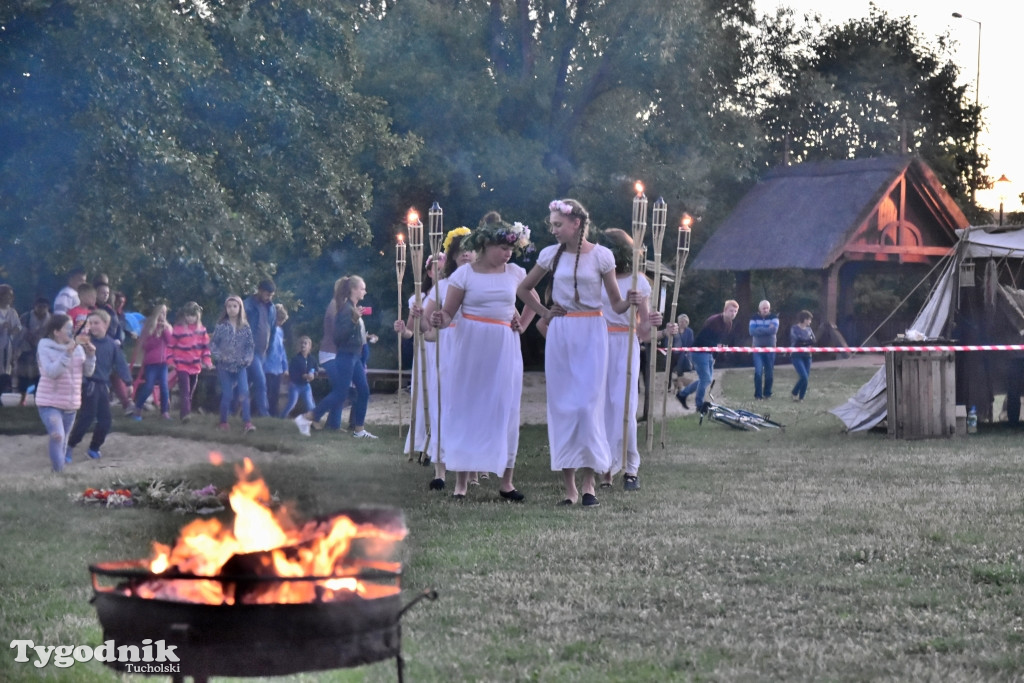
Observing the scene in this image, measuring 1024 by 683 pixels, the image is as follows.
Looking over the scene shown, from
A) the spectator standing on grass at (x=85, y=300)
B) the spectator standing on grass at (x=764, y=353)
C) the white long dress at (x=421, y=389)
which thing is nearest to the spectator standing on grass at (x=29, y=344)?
the spectator standing on grass at (x=85, y=300)

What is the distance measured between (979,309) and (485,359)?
378 inches

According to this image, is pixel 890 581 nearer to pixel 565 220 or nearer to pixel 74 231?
pixel 565 220

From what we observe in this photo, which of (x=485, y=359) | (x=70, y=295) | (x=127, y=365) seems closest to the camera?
(x=485, y=359)

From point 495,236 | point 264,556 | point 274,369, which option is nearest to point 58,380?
point 495,236

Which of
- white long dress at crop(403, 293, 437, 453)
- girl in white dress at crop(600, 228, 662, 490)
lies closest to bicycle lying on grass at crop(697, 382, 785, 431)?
white long dress at crop(403, 293, 437, 453)

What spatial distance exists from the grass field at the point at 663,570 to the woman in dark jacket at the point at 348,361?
4.14 m

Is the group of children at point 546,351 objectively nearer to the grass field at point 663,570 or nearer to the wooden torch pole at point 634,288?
the wooden torch pole at point 634,288

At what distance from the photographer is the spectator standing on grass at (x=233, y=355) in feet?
55.7

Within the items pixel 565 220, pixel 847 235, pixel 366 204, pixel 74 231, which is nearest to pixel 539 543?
pixel 565 220

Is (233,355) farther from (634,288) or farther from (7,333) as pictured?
(634,288)

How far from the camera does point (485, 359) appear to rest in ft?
36.2

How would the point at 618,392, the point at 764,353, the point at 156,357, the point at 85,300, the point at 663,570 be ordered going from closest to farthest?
the point at 663,570 < the point at 618,392 < the point at 85,300 < the point at 156,357 < the point at 764,353

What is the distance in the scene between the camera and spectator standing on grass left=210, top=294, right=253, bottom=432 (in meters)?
17.0

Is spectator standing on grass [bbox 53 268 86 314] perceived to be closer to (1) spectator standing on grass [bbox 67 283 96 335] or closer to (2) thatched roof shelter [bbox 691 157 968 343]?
(1) spectator standing on grass [bbox 67 283 96 335]
